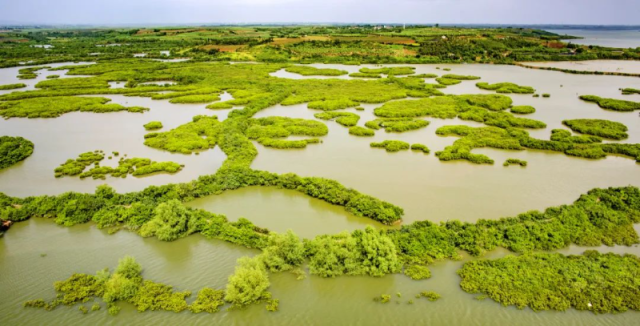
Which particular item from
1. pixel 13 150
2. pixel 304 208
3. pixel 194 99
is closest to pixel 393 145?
pixel 304 208

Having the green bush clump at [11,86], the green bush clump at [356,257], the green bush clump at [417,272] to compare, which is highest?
the green bush clump at [11,86]

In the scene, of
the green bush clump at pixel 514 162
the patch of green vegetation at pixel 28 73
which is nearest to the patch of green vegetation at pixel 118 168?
the green bush clump at pixel 514 162

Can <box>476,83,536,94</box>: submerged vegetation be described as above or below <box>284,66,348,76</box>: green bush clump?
below

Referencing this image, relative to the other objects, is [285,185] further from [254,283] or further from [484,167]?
[484,167]

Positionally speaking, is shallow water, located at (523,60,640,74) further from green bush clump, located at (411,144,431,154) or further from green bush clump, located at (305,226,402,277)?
green bush clump, located at (305,226,402,277)

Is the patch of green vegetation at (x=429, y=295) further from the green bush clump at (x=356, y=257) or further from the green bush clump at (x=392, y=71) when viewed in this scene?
the green bush clump at (x=392, y=71)

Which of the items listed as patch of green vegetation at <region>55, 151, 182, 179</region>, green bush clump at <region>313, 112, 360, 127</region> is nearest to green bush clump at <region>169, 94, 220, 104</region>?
green bush clump at <region>313, 112, 360, 127</region>
